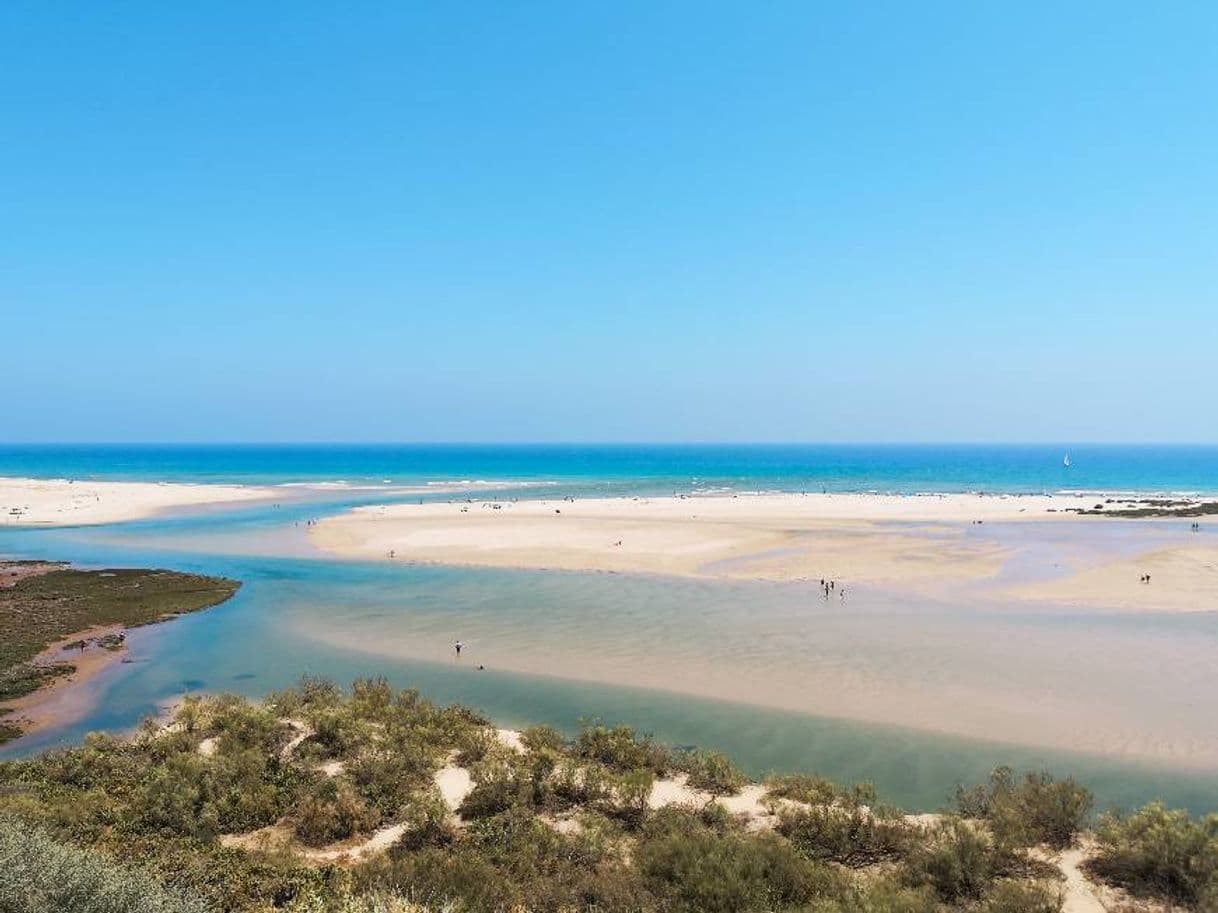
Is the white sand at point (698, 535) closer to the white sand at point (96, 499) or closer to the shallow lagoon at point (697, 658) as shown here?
the shallow lagoon at point (697, 658)

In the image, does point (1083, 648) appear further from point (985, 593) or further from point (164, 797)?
point (164, 797)

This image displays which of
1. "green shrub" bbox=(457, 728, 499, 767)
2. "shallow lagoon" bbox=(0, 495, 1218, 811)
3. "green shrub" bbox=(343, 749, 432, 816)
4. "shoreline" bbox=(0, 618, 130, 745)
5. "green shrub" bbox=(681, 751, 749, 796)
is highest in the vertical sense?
"green shrub" bbox=(343, 749, 432, 816)

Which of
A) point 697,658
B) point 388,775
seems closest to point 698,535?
point 697,658

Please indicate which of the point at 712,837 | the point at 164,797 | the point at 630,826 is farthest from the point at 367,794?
the point at 712,837

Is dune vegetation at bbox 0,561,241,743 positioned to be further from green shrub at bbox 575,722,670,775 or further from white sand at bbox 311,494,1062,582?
green shrub at bbox 575,722,670,775

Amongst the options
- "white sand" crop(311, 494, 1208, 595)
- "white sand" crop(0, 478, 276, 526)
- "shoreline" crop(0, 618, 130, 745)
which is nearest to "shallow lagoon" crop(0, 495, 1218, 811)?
"shoreline" crop(0, 618, 130, 745)

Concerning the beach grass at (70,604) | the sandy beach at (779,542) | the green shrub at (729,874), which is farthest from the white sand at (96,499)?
the green shrub at (729,874)

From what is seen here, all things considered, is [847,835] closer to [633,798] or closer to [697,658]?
[633,798]
